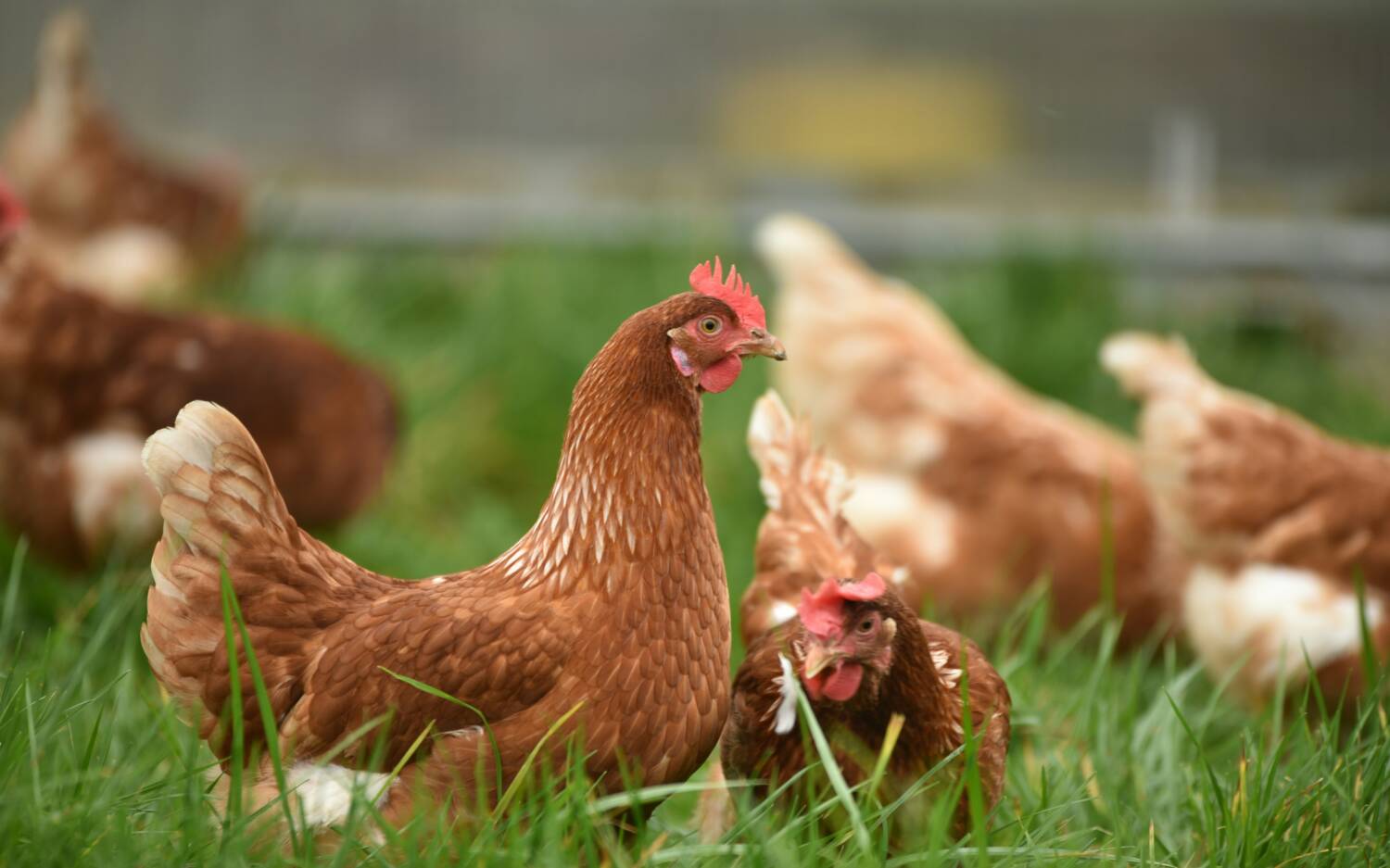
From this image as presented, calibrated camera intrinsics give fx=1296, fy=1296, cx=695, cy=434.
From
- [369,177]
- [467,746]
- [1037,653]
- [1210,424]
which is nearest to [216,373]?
[467,746]

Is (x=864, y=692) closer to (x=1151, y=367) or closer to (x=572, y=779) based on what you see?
(x=572, y=779)

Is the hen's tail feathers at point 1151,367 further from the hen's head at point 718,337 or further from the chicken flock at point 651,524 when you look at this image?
the hen's head at point 718,337

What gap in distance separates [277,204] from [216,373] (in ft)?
9.36

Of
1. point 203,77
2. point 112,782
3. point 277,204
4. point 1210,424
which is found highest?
point 203,77

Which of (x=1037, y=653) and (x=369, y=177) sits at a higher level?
(x=369, y=177)

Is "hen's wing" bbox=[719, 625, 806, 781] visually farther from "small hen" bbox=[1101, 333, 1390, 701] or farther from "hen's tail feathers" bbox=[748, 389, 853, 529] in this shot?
"small hen" bbox=[1101, 333, 1390, 701]

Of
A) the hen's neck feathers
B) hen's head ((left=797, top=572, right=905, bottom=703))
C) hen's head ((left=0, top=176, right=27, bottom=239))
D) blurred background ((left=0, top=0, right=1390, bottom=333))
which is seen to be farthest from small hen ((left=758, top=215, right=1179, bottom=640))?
hen's head ((left=0, top=176, right=27, bottom=239))

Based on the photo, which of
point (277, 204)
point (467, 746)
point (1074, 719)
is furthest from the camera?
point (277, 204)

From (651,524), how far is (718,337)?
0.29 m

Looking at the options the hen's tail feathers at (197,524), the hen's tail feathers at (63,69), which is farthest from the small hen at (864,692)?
the hen's tail feathers at (63,69)

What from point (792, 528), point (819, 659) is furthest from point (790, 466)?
point (819, 659)

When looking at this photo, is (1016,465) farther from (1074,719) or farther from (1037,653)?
(1074,719)

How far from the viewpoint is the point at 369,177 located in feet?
23.0

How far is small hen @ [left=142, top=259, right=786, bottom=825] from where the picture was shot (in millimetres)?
1813
